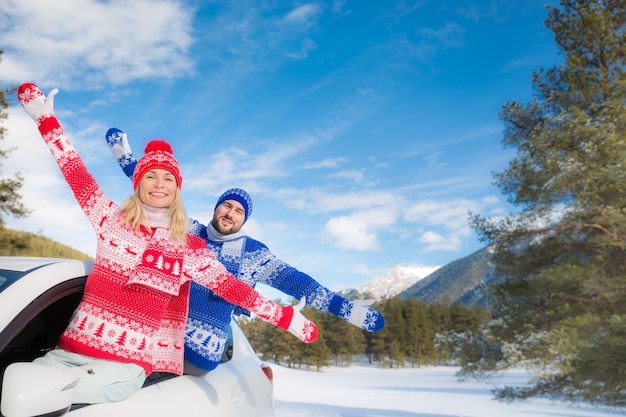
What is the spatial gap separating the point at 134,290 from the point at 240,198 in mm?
1371

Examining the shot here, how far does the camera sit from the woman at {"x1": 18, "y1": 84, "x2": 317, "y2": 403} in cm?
213

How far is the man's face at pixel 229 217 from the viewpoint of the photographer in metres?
3.45

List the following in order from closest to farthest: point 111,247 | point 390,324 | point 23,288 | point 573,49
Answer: point 23,288 < point 111,247 < point 573,49 < point 390,324

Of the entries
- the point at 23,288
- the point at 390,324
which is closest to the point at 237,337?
the point at 23,288

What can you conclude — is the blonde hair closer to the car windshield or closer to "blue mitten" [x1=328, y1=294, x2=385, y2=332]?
the car windshield

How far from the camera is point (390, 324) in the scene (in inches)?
2559

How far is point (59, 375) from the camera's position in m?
1.62

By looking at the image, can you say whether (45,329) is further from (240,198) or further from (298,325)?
(240,198)

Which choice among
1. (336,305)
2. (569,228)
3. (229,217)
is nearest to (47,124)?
(229,217)

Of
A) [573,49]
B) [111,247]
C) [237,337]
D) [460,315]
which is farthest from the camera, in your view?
[460,315]

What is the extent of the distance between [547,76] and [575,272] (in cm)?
586

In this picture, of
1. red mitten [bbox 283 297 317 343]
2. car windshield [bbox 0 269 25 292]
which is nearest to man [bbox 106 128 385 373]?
red mitten [bbox 283 297 317 343]

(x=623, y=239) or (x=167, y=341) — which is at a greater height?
(x=623, y=239)

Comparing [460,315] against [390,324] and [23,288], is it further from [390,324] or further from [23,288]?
[23,288]
